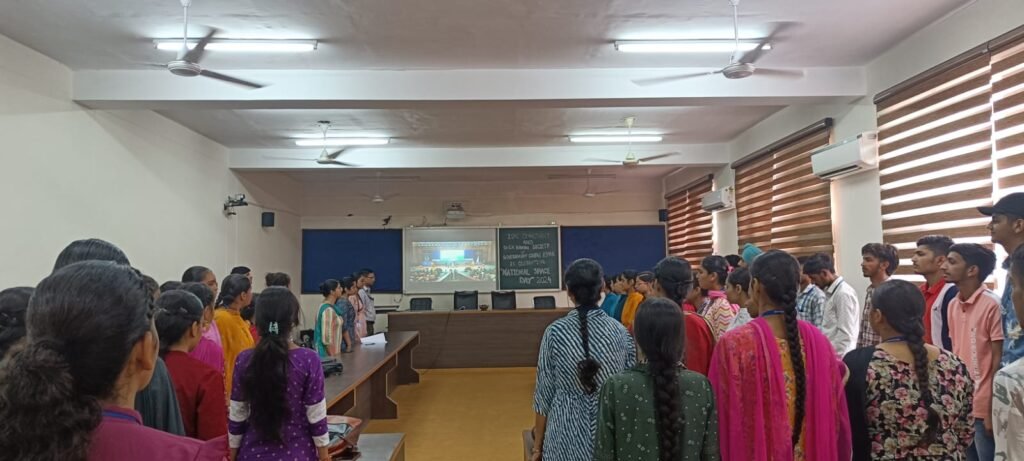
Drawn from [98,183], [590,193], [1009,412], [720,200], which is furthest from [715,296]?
[590,193]

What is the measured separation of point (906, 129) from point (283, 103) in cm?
470

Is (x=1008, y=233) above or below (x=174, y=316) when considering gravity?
above

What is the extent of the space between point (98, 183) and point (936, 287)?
608 cm

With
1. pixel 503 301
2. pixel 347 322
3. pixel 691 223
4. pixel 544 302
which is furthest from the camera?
pixel 544 302

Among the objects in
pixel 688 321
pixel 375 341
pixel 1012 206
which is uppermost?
pixel 1012 206

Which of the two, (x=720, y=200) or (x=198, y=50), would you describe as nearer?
(x=198, y=50)

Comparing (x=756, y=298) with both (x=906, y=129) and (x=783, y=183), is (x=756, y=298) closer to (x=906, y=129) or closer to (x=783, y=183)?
(x=906, y=129)

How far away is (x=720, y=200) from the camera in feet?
23.3

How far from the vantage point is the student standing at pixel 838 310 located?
12.0 feet

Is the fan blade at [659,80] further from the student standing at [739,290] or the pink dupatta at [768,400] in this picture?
the pink dupatta at [768,400]

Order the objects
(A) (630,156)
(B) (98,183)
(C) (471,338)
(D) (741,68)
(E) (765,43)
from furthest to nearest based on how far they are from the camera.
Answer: (C) (471,338)
(A) (630,156)
(B) (98,183)
(E) (765,43)
(D) (741,68)

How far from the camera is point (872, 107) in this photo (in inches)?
175

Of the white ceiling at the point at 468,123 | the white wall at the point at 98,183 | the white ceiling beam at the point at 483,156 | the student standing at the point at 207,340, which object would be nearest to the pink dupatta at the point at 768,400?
the student standing at the point at 207,340

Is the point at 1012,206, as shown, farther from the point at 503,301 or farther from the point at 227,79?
the point at 503,301
